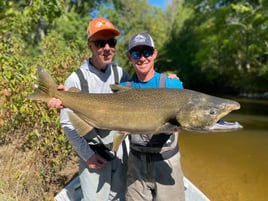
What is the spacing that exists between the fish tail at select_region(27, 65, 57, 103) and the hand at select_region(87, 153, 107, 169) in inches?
31.3

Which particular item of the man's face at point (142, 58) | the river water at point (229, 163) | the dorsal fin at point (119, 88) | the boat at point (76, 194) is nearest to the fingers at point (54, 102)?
the dorsal fin at point (119, 88)

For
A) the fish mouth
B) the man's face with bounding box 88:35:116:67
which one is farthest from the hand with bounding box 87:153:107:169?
the fish mouth

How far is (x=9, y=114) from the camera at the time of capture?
653 cm

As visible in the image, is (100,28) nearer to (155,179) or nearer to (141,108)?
(141,108)

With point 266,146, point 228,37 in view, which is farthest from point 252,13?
point 266,146

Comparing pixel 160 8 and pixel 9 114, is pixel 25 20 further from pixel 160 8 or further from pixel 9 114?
pixel 160 8

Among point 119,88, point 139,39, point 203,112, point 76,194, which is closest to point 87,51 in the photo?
point 76,194

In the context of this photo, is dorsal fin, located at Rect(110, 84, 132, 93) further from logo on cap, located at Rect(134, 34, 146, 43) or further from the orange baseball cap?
the orange baseball cap

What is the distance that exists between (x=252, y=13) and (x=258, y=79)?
19.8 feet

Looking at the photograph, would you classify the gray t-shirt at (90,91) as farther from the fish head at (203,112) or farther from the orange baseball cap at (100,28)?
the fish head at (203,112)

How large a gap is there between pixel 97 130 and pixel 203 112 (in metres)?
1.29

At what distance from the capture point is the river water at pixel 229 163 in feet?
28.4

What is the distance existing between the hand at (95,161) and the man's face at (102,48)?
3.31 ft

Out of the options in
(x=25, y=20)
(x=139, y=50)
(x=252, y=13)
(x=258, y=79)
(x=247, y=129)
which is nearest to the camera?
(x=139, y=50)
